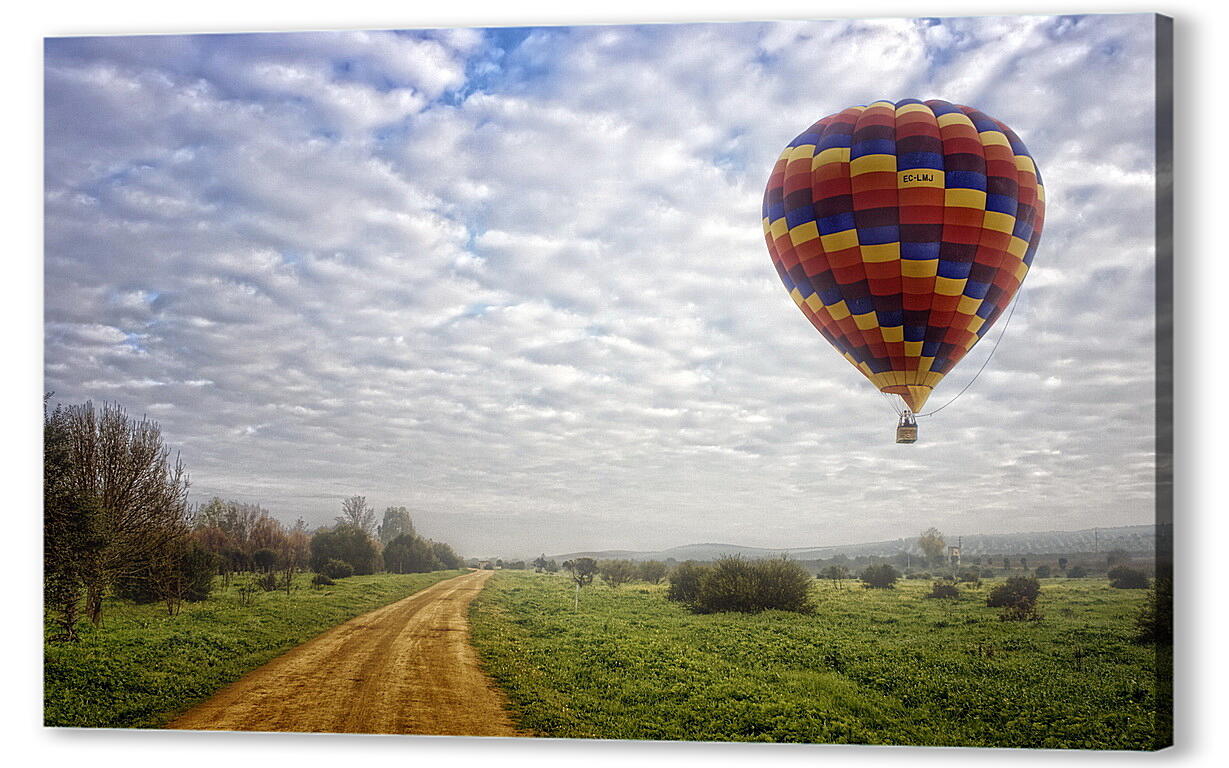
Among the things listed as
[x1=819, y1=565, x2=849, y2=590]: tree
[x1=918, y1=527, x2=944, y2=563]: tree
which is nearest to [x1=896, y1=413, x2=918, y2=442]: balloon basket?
[x1=918, y1=527, x2=944, y2=563]: tree

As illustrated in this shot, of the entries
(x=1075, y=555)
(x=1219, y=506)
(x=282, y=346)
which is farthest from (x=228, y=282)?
(x=1219, y=506)

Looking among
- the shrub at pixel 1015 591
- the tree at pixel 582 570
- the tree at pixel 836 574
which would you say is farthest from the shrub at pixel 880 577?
the tree at pixel 582 570

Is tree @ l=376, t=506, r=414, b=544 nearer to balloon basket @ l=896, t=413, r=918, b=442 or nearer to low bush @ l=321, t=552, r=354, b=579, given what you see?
low bush @ l=321, t=552, r=354, b=579

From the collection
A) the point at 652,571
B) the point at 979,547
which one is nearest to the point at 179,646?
the point at 652,571

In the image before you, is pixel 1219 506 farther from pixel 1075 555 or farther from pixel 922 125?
pixel 922 125

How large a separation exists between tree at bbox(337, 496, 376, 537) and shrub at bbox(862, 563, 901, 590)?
3.91 meters

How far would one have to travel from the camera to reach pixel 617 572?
8.73 metres

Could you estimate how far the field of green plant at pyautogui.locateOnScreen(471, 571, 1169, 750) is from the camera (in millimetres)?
7055

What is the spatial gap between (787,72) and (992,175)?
5.41 ft

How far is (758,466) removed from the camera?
27.4 feet

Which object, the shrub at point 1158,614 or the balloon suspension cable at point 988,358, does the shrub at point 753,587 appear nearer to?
the balloon suspension cable at point 988,358

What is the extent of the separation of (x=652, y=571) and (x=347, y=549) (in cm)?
247

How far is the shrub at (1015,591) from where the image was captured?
25.1 ft

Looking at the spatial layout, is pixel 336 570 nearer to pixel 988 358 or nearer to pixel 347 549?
pixel 347 549
